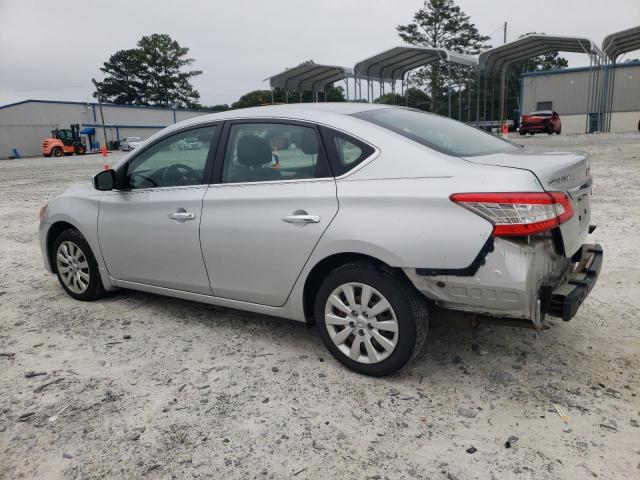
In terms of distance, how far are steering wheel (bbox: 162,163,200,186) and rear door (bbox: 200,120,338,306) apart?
0.25m

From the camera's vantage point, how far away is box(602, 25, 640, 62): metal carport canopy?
25.7 metres

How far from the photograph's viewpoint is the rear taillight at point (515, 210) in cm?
251

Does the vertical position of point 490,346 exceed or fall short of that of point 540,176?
it falls short

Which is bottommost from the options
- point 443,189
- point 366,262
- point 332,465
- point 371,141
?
point 332,465

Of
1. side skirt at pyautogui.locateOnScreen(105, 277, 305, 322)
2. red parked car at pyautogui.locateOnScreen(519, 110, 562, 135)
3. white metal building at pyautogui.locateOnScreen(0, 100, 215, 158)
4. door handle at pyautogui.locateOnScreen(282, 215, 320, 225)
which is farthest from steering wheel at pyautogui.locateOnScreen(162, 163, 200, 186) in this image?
white metal building at pyautogui.locateOnScreen(0, 100, 215, 158)

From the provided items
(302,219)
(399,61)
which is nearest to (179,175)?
(302,219)

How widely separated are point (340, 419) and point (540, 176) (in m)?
1.62

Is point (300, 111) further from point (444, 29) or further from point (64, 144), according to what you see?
point (444, 29)

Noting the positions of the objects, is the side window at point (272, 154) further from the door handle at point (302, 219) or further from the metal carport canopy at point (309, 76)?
the metal carport canopy at point (309, 76)

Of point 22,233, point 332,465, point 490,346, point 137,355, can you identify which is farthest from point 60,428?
point 22,233

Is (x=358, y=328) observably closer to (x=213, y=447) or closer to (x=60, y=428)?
(x=213, y=447)

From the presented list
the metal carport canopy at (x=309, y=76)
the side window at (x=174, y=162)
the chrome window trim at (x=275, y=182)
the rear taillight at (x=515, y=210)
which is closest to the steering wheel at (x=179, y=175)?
the side window at (x=174, y=162)

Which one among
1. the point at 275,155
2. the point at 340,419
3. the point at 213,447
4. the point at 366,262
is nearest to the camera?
the point at 213,447

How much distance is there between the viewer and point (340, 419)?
8.94 feet
